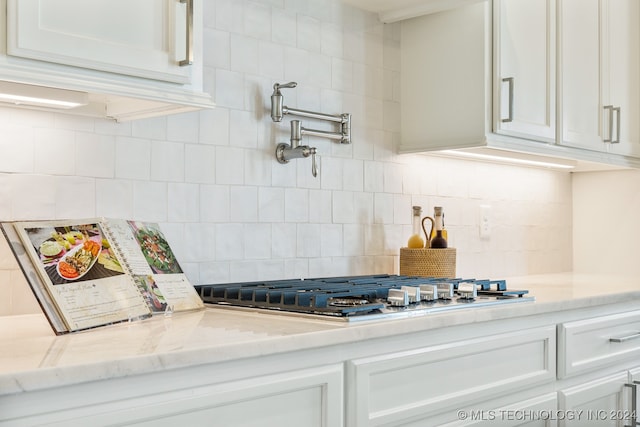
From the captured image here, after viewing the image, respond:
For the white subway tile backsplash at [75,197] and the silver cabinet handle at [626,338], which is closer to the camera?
the white subway tile backsplash at [75,197]

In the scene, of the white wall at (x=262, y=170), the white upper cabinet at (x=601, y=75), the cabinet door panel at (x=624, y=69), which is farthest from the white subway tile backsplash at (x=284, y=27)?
the cabinet door panel at (x=624, y=69)

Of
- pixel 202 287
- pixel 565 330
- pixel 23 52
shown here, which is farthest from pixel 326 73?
pixel 23 52

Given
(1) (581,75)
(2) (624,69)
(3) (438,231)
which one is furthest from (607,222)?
(3) (438,231)

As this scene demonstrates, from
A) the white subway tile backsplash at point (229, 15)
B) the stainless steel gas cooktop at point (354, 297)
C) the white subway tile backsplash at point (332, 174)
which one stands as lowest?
the stainless steel gas cooktop at point (354, 297)

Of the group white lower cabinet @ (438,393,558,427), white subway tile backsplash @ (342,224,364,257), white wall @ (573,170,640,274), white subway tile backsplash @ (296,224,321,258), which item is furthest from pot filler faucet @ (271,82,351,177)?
white wall @ (573,170,640,274)

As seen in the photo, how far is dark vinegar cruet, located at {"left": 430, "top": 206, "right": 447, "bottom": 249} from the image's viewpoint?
2.70 m

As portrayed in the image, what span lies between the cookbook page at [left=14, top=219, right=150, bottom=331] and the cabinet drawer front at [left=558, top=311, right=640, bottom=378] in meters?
1.26

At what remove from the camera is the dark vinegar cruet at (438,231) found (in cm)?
270

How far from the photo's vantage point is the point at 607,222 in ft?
12.1

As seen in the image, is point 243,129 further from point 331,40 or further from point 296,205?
Result: point 331,40

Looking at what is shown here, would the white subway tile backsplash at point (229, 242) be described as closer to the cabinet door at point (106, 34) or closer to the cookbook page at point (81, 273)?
the cookbook page at point (81, 273)

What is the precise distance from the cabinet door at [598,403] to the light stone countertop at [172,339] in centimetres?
35

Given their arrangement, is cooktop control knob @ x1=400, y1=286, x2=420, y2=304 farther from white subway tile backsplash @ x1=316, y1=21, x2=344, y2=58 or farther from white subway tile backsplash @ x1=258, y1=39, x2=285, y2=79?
white subway tile backsplash @ x1=316, y1=21, x2=344, y2=58

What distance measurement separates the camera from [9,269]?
1806 mm
